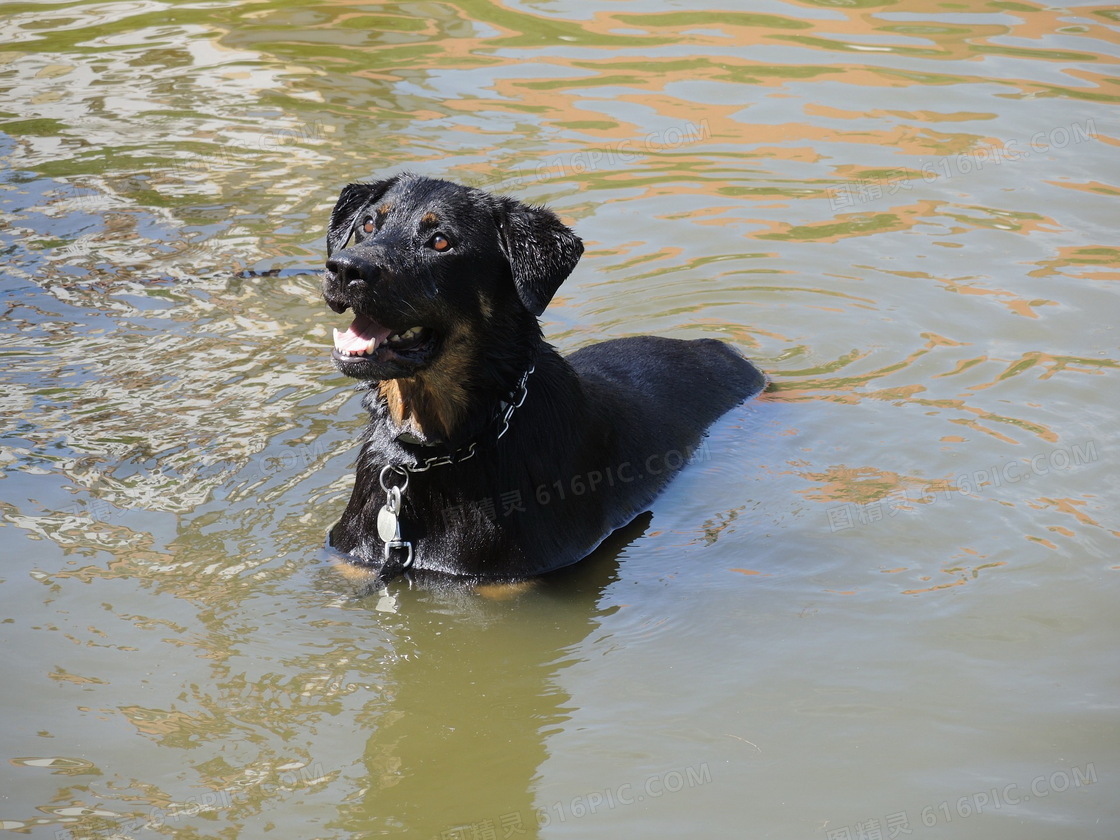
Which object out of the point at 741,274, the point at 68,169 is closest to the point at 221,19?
the point at 68,169

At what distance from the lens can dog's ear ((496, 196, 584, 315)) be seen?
5.57 meters

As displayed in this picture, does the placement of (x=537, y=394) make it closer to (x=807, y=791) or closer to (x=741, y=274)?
(x=807, y=791)

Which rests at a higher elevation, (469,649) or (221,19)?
(221,19)

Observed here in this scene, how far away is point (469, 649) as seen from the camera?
539cm

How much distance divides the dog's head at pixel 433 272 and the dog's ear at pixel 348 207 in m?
0.17

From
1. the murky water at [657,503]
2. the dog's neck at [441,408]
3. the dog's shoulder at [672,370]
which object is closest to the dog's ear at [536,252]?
the dog's neck at [441,408]

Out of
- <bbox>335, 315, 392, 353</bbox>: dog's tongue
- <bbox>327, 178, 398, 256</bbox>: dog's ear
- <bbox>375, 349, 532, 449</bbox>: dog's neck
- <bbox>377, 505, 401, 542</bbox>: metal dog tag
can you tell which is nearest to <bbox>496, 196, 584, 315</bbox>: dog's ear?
<bbox>375, 349, 532, 449</bbox>: dog's neck

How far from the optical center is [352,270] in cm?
507

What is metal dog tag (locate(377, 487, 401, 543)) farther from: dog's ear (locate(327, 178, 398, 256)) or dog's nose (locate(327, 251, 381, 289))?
dog's ear (locate(327, 178, 398, 256))

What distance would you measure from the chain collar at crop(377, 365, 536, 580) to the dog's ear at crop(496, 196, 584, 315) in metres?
0.45

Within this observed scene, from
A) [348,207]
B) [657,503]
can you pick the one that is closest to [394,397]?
[348,207]

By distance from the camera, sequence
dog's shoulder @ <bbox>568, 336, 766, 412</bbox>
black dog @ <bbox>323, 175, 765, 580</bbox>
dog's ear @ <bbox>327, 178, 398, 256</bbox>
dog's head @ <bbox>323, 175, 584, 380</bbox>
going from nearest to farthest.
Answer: dog's head @ <bbox>323, 175, 584, 380</bbox> → black dog @ <bbox>323, 175, 765, 580</bbox> → dog's ear @ <bbox>327, 178, 398, 256</bbox> → dog's shoulder @ <bbox>568, 336, 766, 412</bbox>

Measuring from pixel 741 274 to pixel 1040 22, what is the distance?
24.7ft

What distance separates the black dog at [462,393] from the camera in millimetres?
5398
